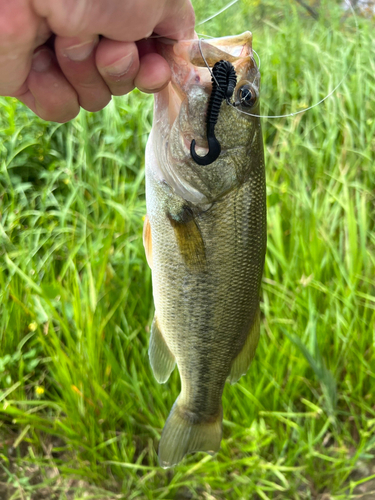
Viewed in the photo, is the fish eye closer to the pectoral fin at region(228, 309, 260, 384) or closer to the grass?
the pectoral fin at region(228, 309, 260, 384)

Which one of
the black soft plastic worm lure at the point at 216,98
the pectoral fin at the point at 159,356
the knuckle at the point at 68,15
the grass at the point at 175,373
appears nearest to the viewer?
the knuckle at the point at 68,15

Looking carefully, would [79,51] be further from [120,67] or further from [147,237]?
[147,237]

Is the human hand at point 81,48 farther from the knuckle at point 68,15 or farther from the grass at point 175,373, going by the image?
the grass at point 175,373

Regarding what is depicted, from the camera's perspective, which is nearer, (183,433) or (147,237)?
(147,237)

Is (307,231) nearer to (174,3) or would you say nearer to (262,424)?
(262,424)

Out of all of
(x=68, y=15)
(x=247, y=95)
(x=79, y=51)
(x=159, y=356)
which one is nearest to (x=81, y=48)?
(x=79, y=51)

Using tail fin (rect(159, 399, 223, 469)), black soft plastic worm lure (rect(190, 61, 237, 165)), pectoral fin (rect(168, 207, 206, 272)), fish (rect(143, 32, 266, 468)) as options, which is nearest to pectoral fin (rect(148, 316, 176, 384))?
fish (rect(143, 32, 266, 468))

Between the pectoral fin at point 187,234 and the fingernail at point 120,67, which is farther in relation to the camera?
the pectoral fin at point 187,234

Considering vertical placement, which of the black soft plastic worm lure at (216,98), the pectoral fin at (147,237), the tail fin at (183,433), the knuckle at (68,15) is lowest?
the tail fin at (183,433)

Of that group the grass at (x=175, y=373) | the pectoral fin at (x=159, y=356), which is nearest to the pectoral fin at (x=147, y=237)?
the pectoral fin at (x=159, y=356)
